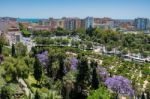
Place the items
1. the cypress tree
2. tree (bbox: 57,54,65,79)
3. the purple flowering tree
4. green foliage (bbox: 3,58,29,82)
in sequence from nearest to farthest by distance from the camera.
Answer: the purple flowering tree → the cypress tree → green foliage (bbox: 3,58,29,82) → tree (bbox: 57,54,65,79)

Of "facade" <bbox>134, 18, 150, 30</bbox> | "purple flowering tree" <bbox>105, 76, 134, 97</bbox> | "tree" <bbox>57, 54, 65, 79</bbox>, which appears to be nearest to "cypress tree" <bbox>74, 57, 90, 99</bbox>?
"purple flowering tree" <bbox>105, 76, 134, 97</bbox>

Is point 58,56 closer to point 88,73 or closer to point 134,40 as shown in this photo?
point 88,73

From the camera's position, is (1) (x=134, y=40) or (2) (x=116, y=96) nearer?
(2) (x=116, y=96)

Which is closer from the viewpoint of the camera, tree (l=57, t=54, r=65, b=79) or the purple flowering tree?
the purple flowering tree

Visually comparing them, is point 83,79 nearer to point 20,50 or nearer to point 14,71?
point 14,71

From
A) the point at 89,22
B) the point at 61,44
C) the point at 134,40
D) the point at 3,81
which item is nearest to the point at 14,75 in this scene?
the point at 3,81

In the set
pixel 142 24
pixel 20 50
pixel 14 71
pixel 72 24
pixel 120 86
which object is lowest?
pixel 142 24

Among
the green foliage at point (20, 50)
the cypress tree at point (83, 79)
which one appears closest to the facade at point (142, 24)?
the green foliage at point (20, 50)

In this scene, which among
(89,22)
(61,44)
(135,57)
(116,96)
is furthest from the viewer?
(89,22)

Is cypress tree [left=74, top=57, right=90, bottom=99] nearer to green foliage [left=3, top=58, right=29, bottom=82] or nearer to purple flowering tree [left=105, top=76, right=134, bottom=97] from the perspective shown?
purple flowering tree [left=105, top=76, right=134, bottom=97]

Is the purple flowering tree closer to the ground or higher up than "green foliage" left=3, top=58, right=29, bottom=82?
closer to the ground

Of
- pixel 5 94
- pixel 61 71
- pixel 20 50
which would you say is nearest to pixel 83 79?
pixel 61 71
